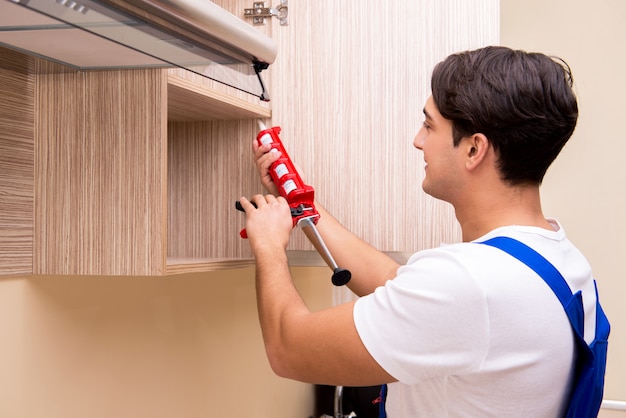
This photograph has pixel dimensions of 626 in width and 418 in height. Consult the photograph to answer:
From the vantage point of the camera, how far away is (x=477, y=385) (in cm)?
87

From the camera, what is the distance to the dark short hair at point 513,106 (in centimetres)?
94

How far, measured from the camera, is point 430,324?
816 millimetres

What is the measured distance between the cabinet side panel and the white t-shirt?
44 cm

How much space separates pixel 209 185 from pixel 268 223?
0.24m

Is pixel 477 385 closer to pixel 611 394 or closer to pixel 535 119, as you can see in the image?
pixel 535 119

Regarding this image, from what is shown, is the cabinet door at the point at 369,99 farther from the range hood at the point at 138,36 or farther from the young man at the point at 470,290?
the range hood at the point at 138,36

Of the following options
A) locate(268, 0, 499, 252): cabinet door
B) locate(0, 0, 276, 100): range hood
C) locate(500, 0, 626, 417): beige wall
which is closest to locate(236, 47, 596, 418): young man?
locate(268, 0, 499, 252): cabinet door

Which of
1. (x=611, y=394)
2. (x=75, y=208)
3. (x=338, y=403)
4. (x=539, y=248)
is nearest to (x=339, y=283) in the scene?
(x=539, y=248)

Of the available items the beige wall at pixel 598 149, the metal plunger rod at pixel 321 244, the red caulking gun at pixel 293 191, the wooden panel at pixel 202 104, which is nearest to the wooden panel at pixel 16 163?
the wooden panel at pixel 202 104

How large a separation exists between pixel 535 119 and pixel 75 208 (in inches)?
26.6

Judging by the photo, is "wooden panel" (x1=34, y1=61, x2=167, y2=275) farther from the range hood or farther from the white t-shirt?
the white t-shirt

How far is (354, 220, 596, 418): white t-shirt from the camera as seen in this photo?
2.66 ft

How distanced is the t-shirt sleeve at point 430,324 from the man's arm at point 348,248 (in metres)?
0.34

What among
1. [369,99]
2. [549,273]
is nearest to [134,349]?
[369,99]
